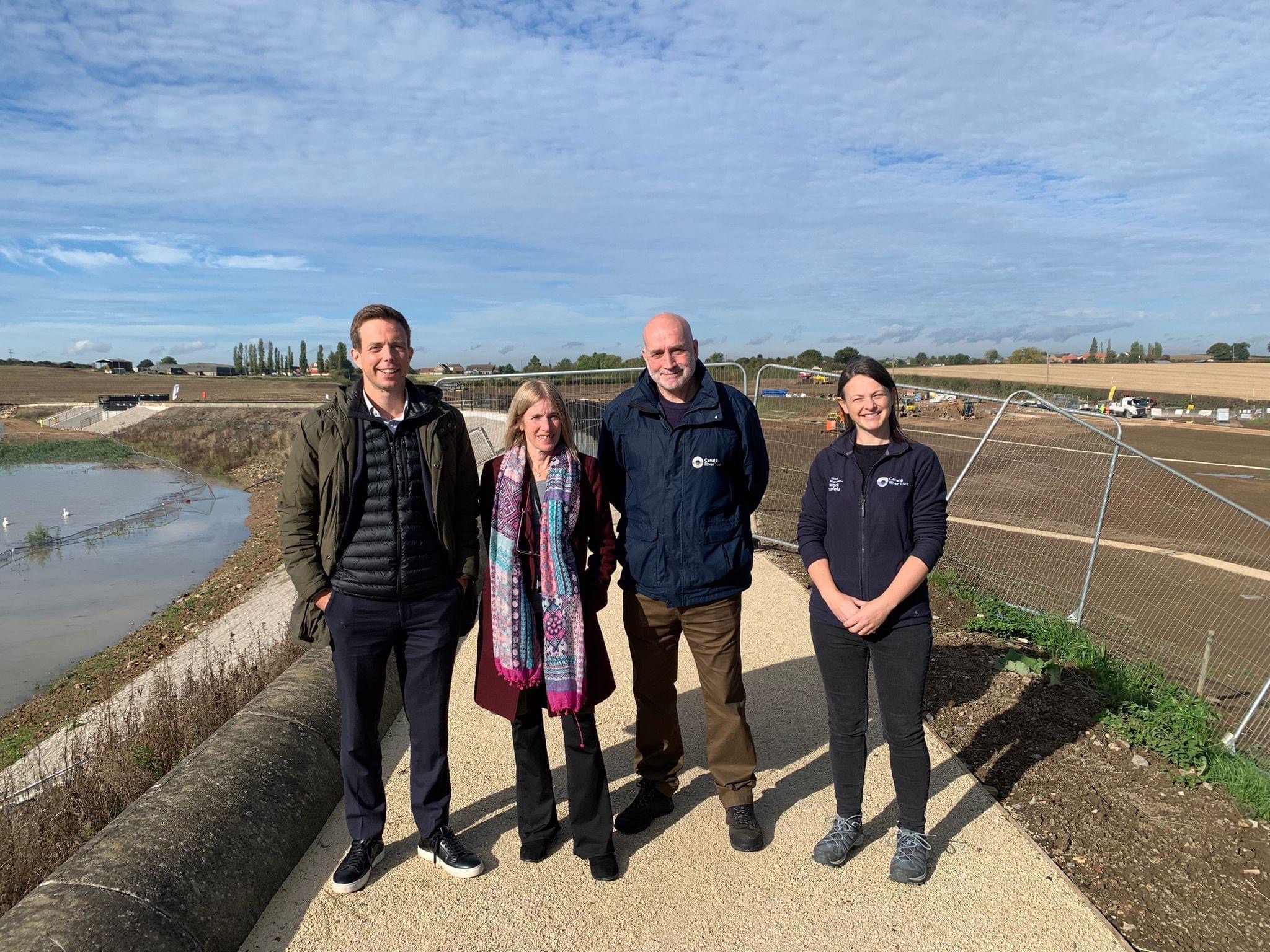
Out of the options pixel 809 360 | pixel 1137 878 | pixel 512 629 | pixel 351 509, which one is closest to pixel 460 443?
pixel 351 509

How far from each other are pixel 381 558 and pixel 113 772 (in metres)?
2.31

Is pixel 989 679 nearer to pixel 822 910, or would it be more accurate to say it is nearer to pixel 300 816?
pixel 822 910

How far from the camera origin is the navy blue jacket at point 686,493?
3.46m

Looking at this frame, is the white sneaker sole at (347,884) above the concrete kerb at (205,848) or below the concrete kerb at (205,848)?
below

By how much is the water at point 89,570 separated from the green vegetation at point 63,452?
360 inches

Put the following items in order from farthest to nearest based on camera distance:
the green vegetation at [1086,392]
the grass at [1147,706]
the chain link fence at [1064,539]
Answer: the green vegetation at [1086,392] → the chain link fence at [1064,539] → the grass at [1147,706]

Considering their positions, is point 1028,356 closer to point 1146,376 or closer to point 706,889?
point 1146,376

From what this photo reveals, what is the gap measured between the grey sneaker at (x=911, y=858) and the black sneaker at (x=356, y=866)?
211 cm

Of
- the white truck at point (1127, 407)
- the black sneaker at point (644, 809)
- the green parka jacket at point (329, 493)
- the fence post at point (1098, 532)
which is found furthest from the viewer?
the white truck at point (1127, 407)

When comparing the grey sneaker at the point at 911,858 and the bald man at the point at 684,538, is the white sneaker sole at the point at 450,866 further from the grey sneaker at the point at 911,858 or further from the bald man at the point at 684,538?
the grey sneaker at the point at 911,858

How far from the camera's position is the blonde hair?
10.6ft

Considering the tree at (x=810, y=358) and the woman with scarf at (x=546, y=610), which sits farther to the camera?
the tree at (x=810, y=358)

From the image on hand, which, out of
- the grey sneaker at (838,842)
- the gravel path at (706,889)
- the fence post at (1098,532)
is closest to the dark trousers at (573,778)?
the gravel path at (706,889)

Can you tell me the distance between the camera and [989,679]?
5.36m
